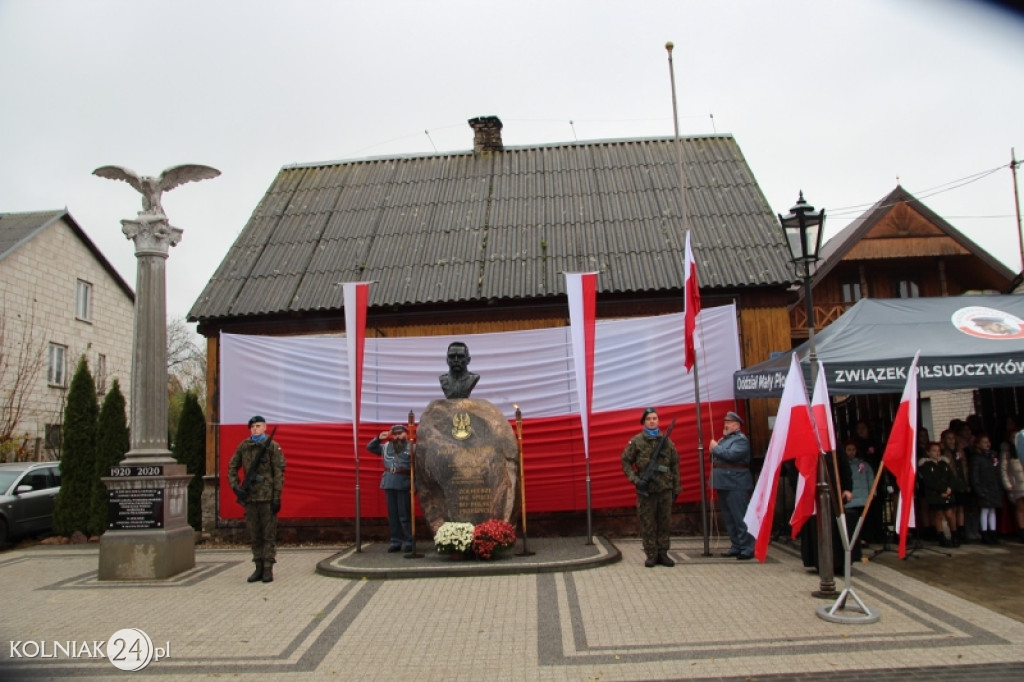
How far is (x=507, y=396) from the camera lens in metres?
12.7

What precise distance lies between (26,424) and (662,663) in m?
22.5

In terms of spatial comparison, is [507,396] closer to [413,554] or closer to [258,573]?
[413,554]

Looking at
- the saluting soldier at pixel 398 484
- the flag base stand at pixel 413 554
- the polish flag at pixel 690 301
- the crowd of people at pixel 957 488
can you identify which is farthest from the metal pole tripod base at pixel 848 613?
the saluting soldier at pixel 398 484

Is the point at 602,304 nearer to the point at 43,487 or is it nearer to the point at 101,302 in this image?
the point at 43,487

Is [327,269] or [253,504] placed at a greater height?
[327,269]

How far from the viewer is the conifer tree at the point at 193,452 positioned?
1449 cm

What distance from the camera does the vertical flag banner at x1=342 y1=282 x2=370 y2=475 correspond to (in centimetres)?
1148

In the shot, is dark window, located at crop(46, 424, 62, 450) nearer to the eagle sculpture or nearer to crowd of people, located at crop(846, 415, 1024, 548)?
the eagle sculpture

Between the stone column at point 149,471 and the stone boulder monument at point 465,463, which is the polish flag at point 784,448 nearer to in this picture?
the stone boulder monument at point 465,463

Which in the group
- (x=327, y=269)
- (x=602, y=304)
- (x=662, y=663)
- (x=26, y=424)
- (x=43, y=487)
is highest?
(x=327, y=269)

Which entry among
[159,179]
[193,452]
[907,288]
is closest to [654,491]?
[159,179]

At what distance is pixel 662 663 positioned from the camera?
6.07 metres

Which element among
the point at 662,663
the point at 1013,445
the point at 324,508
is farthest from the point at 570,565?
the point at 1013,445

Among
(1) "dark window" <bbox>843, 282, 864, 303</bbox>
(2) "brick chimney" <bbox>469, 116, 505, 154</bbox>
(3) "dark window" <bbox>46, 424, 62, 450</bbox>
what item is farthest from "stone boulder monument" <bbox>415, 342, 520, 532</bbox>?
(1) "dark window" <bbox>843, 282, 864, 303</bbox>
